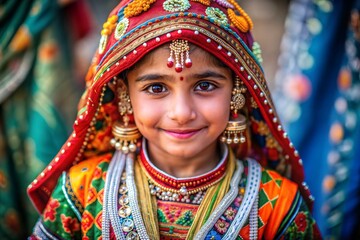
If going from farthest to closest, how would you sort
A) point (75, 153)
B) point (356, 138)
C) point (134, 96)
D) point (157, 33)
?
point (356, 138) < point (75, 153) < point (134, 96) < point (157, 33)

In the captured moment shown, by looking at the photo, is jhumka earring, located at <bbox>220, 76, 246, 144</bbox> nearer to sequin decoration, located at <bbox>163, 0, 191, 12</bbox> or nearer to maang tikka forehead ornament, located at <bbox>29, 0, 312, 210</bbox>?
maang tikka forehead ornament, located at <bbox>29, 0, 312, 210</bbox>

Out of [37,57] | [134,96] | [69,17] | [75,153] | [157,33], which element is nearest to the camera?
[157,33]

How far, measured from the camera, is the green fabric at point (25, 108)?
3.37 metres

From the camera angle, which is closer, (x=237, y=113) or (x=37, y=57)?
(x=237, y=113)

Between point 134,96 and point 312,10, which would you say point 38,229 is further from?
point 312,10

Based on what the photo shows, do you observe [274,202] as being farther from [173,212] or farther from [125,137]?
[125,137]

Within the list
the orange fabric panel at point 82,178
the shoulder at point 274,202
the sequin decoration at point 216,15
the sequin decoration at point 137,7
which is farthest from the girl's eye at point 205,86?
the orange fabric panel at point 82,178

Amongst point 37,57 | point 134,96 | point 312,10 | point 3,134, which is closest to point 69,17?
point 37,57

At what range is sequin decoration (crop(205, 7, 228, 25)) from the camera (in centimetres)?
198

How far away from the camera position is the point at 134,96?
2115 millimetres

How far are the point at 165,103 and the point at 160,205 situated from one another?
18.3 inches

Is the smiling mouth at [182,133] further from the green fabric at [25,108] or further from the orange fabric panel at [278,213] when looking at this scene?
the green fabric at [25,108]

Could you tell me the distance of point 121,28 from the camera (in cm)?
204

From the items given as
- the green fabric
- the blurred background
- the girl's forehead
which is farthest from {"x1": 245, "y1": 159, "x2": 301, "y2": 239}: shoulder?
the green fabric
